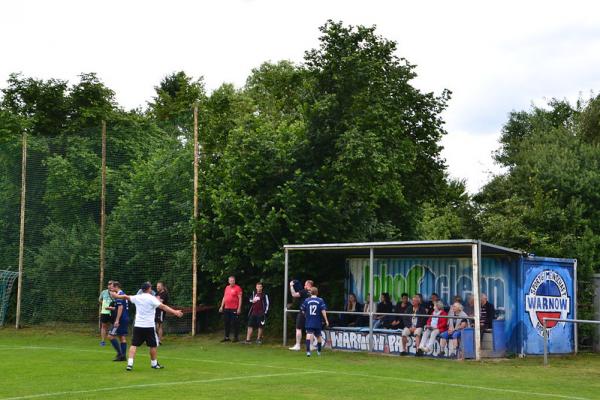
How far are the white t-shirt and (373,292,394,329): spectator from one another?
7.72 m

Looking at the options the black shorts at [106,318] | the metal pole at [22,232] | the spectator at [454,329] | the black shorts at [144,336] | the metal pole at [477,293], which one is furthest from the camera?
the metal pole at [22,232]

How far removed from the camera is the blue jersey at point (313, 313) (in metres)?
21.9

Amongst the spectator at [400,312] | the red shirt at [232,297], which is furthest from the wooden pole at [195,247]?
the spectator at [400,312]

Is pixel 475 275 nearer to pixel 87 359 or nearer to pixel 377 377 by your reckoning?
pixel 377 377

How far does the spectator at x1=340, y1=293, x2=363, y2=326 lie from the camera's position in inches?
1009

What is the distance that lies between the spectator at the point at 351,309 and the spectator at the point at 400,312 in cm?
188

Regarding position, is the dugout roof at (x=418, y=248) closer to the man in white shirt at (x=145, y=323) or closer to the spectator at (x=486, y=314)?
the spectator at (x=486, y=314)

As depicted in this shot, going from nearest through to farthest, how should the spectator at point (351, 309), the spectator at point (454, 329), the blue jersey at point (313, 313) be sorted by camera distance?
the spectator at point (454, 329), the blue jersey at point (313, 313), the spectator at point (351, 309)

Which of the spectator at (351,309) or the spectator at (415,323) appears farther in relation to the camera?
the spectator at (351,309)

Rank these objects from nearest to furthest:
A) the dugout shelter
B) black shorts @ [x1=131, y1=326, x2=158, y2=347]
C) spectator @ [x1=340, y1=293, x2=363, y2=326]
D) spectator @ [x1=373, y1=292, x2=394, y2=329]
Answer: black shorts @ [x1=131, y1=326, x2=158, y2=347], the dugout shelter, spectator @ [x1=373, y1=292, x2=394, y2=329], spectator @ [x1=340, y1=293, x2=363, y2=326]

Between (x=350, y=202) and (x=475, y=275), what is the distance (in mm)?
7877

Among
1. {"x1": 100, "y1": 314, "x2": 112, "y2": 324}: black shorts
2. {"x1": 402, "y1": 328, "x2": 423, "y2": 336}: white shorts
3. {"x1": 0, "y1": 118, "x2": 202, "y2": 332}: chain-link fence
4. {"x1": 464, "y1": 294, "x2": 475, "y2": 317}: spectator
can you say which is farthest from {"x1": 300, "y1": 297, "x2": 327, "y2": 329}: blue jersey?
{"x1": 0, "y1": 118, "x2": 202, "y2": 332}: chain-link fence

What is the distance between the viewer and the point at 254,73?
6306cm

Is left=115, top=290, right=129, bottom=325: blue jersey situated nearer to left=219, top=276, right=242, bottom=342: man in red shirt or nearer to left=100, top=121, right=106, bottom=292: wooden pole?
left=219, top=276, right=242, bottom=342: man in red shirt
